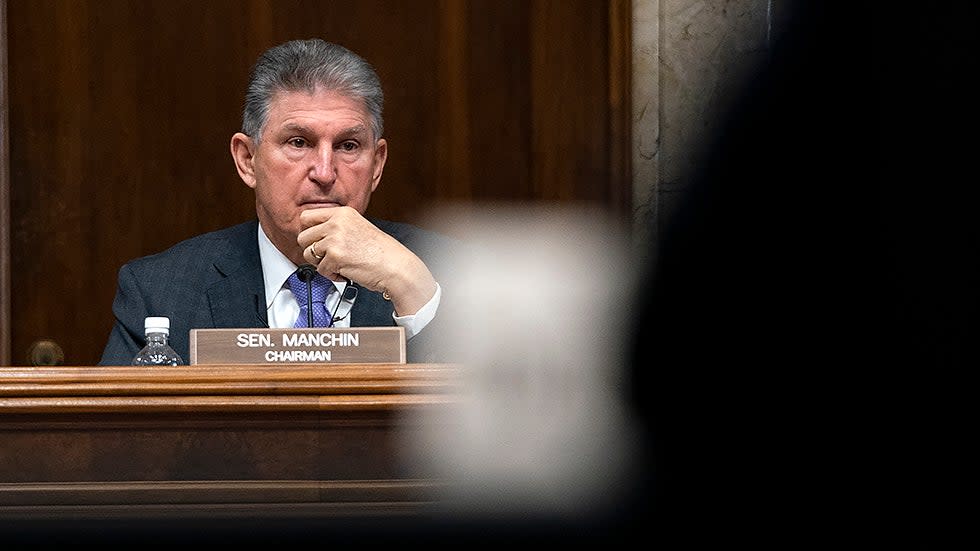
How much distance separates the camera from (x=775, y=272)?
51cm

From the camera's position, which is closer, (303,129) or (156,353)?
(156,353)

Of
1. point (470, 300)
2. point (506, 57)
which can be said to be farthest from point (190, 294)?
point (470, 300)

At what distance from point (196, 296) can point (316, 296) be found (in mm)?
194

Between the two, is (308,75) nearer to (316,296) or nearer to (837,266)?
(316,296)

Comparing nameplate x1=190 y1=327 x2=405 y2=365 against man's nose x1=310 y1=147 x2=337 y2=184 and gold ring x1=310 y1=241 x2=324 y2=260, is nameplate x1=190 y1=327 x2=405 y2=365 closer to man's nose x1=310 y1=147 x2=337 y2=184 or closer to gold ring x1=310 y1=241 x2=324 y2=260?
gold ring x1=310 y1=241 x2=324 y2=260

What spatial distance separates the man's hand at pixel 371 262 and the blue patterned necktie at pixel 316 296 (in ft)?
0.42

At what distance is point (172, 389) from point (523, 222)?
0.53 meters

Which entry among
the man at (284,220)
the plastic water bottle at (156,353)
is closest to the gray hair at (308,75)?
the man at (284,220)

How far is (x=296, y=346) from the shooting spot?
4.72ft

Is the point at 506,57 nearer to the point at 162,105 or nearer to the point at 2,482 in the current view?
the point at 162,105

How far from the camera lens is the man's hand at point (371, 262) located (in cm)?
184

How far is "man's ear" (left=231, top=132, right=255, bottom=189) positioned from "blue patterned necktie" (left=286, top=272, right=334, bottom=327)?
0.74 feet

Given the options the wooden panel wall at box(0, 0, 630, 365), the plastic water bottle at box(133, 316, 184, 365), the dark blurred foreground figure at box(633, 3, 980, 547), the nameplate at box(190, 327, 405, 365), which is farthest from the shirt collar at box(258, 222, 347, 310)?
the dark blurred foreground figure at box(633, 3, 980, 547)

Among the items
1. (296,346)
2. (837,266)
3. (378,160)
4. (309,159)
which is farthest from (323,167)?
(837,266)
